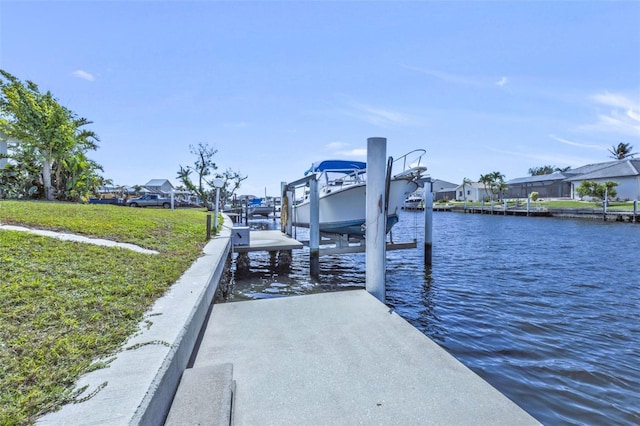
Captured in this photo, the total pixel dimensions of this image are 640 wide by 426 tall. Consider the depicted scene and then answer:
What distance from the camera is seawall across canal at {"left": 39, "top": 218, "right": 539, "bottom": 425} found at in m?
1.87

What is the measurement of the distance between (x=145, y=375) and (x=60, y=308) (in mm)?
1427

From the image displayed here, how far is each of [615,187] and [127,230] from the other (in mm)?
48071

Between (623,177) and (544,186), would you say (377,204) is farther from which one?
(544,186)

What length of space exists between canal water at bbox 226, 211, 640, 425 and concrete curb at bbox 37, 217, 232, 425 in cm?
313

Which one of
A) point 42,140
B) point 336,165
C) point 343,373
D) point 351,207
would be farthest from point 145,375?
point 42,140

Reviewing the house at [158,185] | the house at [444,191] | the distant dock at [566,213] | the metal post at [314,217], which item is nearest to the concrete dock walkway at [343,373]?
the metal post at [314,217]

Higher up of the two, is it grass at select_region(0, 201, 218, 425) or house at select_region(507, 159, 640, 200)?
house at select_region(507, 159, 640, 200)

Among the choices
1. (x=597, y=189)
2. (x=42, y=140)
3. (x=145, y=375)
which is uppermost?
(x=42, y=140)

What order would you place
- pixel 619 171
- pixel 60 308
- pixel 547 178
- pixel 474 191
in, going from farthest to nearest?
pixel 474 191, pixel 547 178, pixel 619 171, pixel 60 308

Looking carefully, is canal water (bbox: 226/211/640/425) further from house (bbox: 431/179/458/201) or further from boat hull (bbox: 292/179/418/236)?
house (bbox: 431/179/458/201)

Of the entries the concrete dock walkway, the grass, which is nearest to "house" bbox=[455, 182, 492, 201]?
the concrete dock walkway

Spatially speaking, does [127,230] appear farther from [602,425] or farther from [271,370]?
[602,425]

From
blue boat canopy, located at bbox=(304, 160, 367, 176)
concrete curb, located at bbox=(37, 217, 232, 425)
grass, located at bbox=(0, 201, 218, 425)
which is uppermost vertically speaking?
blue boat canopy, located at bbox=(304, 160, 367, 176)

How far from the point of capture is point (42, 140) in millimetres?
16938
